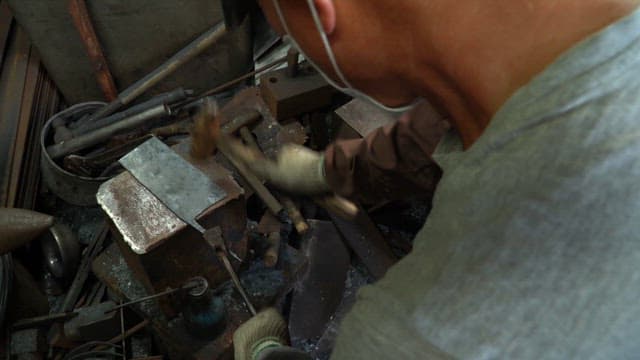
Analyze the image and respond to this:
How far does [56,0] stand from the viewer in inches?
137

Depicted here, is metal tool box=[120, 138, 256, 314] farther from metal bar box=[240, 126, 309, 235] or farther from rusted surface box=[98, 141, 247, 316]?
Answer: metal bar box=[240, 126, 309, 235]

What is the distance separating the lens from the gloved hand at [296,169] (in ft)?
8.30

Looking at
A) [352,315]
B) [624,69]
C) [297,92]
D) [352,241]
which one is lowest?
[352,241]

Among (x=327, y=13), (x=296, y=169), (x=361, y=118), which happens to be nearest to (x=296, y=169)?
(x=296, y=169)

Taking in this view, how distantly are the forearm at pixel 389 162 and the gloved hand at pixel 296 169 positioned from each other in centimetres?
6

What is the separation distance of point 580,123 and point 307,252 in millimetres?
2477

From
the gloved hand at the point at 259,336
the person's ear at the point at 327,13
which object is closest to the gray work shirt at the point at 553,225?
the person's ear at the point at 327,13

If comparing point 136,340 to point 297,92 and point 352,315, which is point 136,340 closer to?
point 297,92

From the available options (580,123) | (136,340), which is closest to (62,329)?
(136,340)

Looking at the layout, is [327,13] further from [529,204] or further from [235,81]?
[235,81]

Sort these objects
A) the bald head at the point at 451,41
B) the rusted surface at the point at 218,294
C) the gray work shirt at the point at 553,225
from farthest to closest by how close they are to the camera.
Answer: the rusted surface at the point at 218,294
the bald head at the point at 451,41
the gray work shirt at the point at 553,225

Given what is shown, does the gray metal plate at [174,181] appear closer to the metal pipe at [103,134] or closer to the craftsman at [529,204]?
the metal pipe at [103,134]

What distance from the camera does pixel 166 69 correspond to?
12.7ft

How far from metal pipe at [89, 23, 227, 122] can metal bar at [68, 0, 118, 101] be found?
0.14 metres
